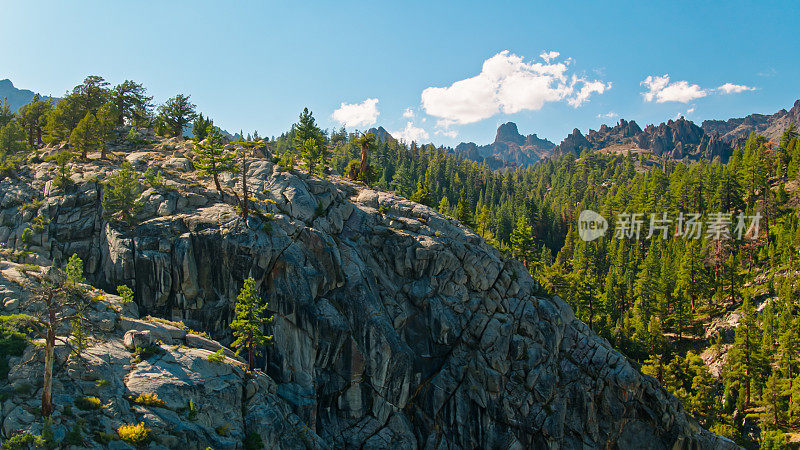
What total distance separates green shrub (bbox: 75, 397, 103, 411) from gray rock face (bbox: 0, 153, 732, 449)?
287 inches

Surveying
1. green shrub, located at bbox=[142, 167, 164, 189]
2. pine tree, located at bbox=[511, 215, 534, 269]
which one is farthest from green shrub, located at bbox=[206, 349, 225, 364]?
pine tree, located at bbox=[511, 215, 534, 269]

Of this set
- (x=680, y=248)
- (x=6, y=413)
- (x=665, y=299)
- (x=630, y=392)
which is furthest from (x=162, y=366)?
(x=680, y=248)

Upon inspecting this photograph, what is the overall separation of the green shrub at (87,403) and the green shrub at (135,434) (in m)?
2.22

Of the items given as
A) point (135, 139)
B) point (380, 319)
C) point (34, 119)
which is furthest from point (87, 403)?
point (34, 119)

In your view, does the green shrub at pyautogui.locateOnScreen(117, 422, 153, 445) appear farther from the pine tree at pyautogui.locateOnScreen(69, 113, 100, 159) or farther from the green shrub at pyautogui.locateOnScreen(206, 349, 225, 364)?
the pine tree at pyautogui.locateOnScreen(69, 113, 100, 159)

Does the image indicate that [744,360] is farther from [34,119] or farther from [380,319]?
[34,119]

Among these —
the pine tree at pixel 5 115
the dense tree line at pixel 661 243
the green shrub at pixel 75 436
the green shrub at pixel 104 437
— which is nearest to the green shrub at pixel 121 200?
the dense tree line at pixel 661 243

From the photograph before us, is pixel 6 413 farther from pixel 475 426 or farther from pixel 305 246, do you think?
pixel 475 426

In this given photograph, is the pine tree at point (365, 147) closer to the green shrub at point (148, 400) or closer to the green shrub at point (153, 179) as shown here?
the green shrub at point (153, 179)

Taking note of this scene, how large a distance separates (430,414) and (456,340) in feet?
28.4

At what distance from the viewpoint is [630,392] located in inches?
1940

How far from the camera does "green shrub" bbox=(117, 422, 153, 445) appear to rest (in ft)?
80.2

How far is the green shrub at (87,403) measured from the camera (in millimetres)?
24953

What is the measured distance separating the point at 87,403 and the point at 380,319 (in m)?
26.4
